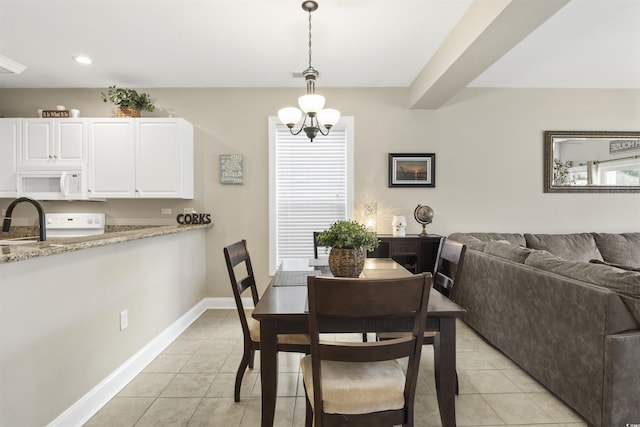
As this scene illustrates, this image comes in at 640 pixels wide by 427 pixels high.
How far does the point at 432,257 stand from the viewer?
369 cm

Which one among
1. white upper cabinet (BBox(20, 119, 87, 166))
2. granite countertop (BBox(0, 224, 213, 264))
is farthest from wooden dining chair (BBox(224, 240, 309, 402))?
white upper cabinet (BBox(20, 119, 87, 166))

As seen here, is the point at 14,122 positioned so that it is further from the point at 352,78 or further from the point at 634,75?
the point at 634,75

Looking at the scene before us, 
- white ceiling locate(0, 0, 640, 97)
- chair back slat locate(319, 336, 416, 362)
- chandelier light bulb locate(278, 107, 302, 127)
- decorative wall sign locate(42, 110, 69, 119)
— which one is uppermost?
white ceiling locate(0, 0, 640, 97)

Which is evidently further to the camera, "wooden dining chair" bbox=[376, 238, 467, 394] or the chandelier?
the chandelier

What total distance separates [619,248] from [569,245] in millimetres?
544

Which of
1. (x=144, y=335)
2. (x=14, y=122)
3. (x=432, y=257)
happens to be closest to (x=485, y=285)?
(x=432, y=257)

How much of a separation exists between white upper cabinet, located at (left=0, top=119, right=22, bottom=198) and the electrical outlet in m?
2.50

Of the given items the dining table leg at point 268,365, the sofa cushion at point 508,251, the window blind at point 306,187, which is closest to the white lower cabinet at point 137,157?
the window blind at point 306,187

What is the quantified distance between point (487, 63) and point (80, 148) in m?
4.17

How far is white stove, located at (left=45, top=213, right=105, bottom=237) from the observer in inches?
152

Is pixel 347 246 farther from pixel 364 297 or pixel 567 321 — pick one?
pixel 567 321

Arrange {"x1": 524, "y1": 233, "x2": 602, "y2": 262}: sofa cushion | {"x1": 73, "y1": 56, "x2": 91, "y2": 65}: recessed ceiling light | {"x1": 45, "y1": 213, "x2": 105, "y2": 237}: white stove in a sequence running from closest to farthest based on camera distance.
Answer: {"x1": 73, "y1": 56, "x2": 91, "y2": 65}: recessed ceiling light
{"x1": 524, "y1": 233, "x2": 602, "y2": 262}: sofa cushion
{"x1": 45, "y1": 213, "x2": 105, "y2": 237}: white stove

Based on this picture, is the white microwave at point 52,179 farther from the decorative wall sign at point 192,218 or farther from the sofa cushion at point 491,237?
the sofa cushion at point 491,237

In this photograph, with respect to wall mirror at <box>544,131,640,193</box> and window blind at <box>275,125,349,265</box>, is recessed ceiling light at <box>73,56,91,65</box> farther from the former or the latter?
wall mirror at <box>544,131,640,193</box>
